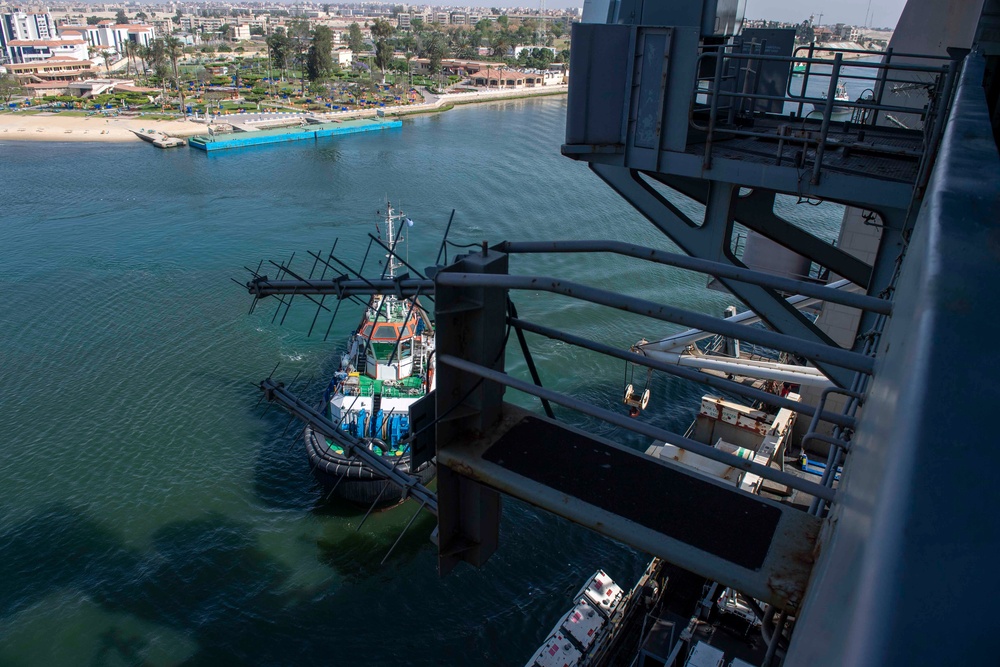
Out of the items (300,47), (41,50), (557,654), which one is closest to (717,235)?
(557,654)

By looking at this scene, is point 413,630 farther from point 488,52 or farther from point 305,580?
point 488,52

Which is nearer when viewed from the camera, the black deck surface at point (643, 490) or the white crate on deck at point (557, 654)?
the black deck surface at point (643, 490)

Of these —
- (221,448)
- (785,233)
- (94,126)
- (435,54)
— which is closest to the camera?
(785,233)

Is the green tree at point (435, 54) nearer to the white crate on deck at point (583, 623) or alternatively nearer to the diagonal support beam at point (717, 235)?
the white crate on deck at point (583, 623)

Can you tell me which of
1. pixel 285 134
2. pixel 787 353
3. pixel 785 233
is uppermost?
pixel 785 233

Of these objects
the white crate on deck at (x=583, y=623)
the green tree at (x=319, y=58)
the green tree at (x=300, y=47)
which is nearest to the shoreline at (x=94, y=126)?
the green tree at (x=319, y=58)

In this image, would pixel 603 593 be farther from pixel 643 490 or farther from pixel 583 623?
pixel 643 490

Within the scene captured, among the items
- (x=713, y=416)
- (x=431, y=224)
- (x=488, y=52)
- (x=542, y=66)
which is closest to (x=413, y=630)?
(x=713, y=416)
